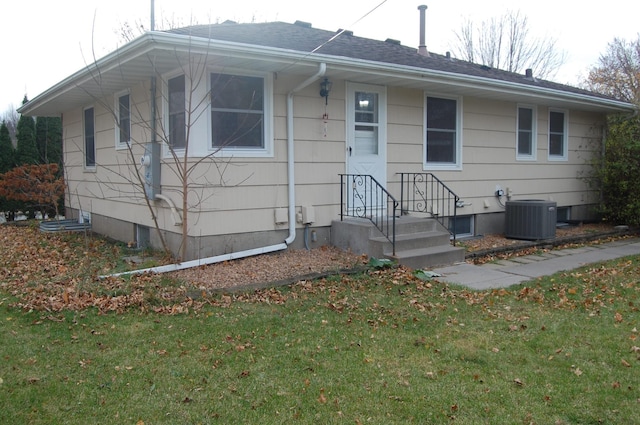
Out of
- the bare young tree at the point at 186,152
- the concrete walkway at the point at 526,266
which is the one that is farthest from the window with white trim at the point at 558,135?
the bare young tree at the point at 186,152

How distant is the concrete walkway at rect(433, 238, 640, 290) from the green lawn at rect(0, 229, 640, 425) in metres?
0.80

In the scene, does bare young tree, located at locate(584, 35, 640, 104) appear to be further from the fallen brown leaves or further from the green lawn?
the green lawn

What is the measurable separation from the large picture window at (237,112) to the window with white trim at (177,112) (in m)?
0.46

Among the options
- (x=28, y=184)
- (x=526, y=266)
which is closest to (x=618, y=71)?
(x=526, y=266)

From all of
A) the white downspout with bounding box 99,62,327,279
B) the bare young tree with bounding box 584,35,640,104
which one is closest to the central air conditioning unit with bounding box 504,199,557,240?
the white downspout with bounding box 99,62,327,279

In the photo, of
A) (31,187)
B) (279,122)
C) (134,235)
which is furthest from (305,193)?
(31,187)

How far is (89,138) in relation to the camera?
1134 cm

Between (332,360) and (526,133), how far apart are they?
8796mm

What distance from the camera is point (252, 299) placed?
5.66 meters

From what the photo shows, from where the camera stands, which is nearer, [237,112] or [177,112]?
[237,112]

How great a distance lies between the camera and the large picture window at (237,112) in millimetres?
7141

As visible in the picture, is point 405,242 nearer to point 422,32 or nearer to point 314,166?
point 314,166

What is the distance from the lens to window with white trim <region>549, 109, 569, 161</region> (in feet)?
38.0

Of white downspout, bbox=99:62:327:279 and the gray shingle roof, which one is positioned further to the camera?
the gray shingle roof
